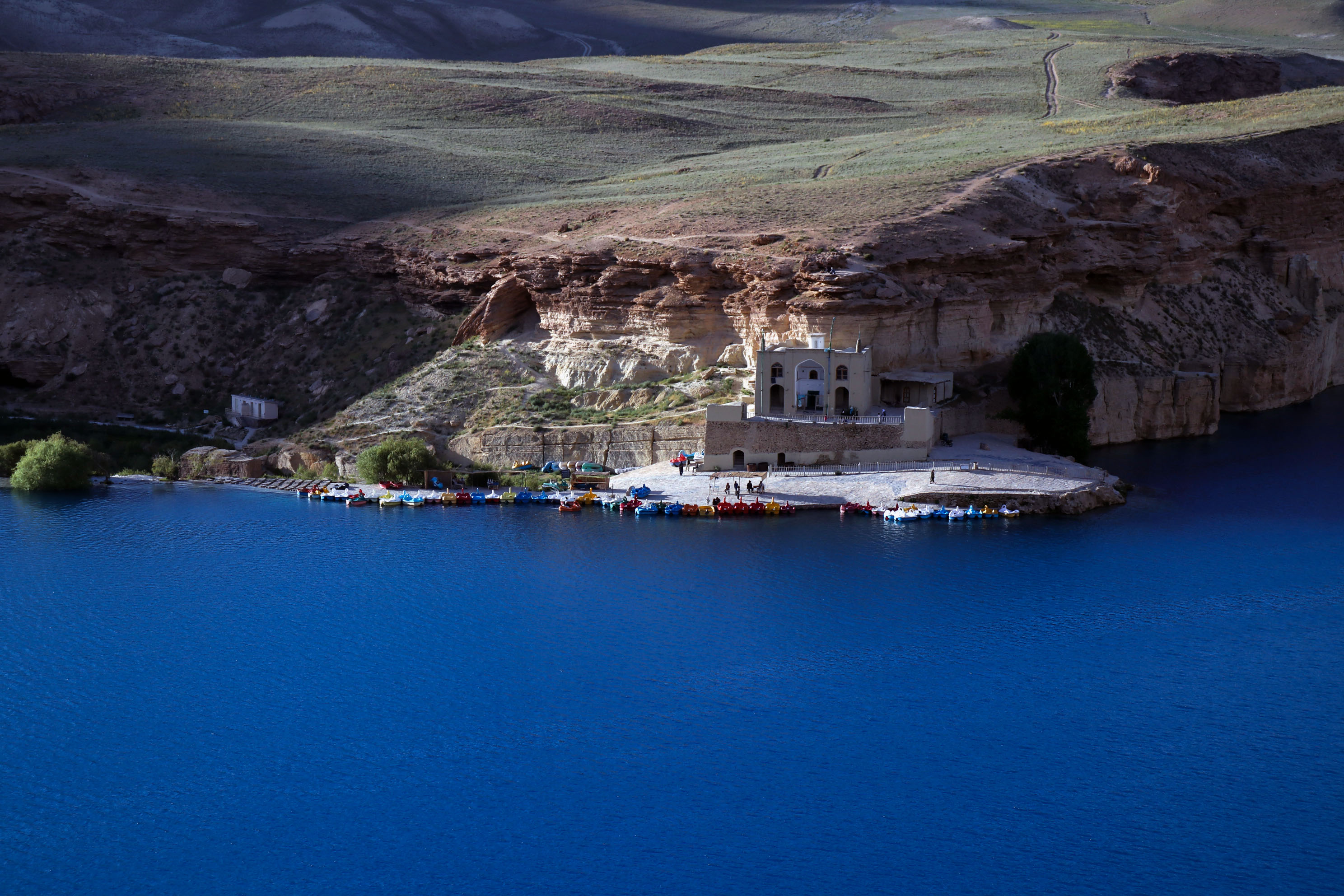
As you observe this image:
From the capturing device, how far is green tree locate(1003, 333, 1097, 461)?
5794 cm

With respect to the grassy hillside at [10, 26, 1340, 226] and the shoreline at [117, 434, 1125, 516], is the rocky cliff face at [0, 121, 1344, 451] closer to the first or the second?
the grassy hillside at [10, 26, 1340, 226]

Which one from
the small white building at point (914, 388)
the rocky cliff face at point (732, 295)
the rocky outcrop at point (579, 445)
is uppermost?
the rocky cliff face at point (732, 295)

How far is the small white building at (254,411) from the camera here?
65.2 metres

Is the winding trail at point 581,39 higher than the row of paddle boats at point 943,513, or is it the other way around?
the winding trail at point 581,39

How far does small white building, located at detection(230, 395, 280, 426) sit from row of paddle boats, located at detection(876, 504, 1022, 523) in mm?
28362

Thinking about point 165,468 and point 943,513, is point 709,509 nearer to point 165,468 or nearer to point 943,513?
point 943,513

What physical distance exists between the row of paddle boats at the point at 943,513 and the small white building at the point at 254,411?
28362mm

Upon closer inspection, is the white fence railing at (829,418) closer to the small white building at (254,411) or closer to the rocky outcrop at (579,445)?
the rocky outcrop at (579,445)

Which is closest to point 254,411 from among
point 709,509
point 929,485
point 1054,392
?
point 709,509

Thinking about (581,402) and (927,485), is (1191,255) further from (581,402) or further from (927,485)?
(581,402)

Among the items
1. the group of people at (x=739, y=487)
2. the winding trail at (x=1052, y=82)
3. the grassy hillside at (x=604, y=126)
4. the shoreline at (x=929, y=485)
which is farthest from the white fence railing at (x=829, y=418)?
the winding trail at (x=1052, y=82)

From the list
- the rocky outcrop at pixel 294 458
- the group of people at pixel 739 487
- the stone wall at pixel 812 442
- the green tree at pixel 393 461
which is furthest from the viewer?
the rocky outcrop at pixel 294 458

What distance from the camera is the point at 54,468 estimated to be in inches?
2264

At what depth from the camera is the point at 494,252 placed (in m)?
67.8
